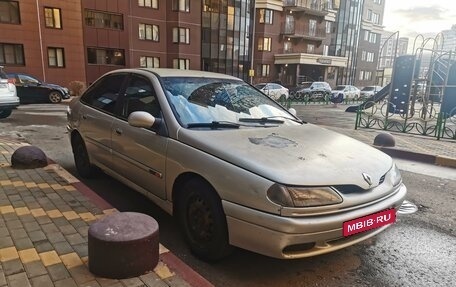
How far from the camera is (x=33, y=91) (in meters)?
17.7

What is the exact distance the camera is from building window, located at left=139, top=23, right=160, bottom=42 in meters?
32.2

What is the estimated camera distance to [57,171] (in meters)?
5.04

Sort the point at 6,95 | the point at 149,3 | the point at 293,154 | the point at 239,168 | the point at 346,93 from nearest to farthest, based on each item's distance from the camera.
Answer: the point at 239,168
the point at 293,154
the point at 6,95
the point at 346,93
the point at 149,3

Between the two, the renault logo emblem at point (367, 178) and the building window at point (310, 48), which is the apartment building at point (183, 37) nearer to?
the building window at point (310, 48)

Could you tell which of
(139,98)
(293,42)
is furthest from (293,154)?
(293,42)

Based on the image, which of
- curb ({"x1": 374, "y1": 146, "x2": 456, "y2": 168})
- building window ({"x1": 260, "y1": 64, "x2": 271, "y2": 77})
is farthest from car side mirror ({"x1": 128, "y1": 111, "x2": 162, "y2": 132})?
building window ({"x1": 260, "y1": 64, "x2": 271, "y2": 77})

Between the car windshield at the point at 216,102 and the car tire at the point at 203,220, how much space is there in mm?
706

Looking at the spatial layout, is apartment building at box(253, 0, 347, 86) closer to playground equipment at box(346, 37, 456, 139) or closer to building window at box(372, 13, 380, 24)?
building window at box(372, 13, 380, 24)

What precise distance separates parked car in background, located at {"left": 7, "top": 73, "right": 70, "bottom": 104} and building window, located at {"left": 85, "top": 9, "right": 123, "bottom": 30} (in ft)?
38.8

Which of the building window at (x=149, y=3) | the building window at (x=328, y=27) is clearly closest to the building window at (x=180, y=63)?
the building window at (x=149, y=3)

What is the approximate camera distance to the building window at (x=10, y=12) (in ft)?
77.0

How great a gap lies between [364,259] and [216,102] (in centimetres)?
217

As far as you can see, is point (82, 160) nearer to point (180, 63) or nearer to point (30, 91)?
point (30, 91)

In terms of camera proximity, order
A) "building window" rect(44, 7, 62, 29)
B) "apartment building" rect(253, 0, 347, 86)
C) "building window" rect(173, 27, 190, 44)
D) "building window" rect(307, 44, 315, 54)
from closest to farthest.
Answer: "building window" rect(44, 7, 62, 29), "building window" rect(173, 27, 190, 44), "apartment building" rect(253, 0, 347, 86), "building window" rect(307, 44, 315, 54)
